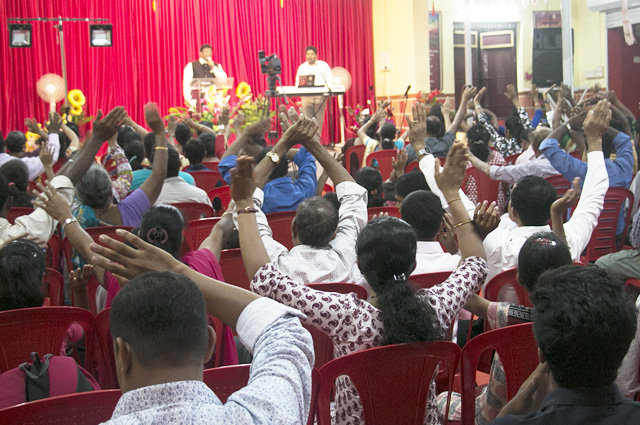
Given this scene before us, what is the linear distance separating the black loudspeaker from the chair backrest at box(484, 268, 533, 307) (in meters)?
11.3

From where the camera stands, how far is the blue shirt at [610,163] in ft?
14.2

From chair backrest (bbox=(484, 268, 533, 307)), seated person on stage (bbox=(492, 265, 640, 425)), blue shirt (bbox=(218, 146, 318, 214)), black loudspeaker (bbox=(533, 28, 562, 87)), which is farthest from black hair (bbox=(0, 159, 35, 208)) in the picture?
black loudspeaker (bbox=(533, 28, 562, 87))

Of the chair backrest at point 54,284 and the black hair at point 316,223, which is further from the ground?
the black hair at point 316,223

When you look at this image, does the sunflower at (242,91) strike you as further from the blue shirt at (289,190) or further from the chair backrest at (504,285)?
the chair backrest at (504,285)

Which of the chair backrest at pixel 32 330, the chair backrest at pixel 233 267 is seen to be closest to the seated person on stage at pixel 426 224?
the chair backrest at pixel 233 267

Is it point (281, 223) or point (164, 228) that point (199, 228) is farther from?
point (164, 228)

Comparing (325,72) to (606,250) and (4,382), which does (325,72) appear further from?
(4,382)

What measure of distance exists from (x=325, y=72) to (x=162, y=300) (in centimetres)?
1182

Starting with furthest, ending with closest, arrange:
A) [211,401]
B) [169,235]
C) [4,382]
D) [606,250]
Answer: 1. [606,250]
2. [169,235]
3. [4,382]
4. [211,401]

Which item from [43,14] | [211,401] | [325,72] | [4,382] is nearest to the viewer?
[211,401]

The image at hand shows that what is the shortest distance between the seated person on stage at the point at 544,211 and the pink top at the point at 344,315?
39.7 inches

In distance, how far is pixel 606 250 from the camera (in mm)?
4336

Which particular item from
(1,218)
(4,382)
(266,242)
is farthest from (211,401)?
(1,218)

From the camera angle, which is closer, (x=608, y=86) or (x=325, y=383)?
(x=325, y=383)
